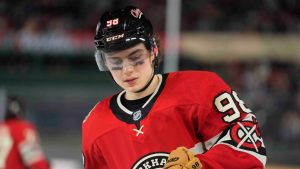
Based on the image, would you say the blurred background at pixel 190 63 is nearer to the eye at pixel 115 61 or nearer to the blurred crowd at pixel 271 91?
the blurred crowd at pixel 271 91

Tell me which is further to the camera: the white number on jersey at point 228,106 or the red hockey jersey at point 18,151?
the red hockey jersey at point 18,151

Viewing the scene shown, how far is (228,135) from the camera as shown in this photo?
1583 mm

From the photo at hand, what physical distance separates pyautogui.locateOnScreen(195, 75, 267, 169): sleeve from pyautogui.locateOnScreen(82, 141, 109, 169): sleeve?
0.91 feet

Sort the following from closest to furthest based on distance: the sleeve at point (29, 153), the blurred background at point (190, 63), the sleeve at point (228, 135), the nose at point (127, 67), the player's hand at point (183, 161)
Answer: the player's hand at point (183, 161) → the sleeve at point (228, 135) → the nose at point (127, 67) → the sleeve at point (29, 153) → the blurred background at point (190, 63)

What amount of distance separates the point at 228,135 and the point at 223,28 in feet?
13.5

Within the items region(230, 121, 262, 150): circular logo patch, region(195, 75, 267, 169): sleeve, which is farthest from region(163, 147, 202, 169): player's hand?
region(230, 121, 262, 150): circular logo patch

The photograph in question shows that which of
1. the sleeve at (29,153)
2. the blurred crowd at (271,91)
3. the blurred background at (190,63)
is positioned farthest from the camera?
the blurred background at (190,63)

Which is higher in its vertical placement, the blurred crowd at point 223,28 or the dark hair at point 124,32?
the dark hair at point 124,32

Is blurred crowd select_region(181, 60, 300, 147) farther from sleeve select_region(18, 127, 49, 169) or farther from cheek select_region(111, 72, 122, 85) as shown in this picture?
cheek select_region(111, 72, 122, 85)

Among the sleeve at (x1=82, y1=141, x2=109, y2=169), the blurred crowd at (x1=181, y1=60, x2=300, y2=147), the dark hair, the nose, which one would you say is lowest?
the blurred crowd at (x1=181, y1=60, x2=300, y2=147)

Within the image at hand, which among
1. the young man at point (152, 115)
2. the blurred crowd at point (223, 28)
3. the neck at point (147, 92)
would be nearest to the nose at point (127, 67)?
the young man at point (152, 115)

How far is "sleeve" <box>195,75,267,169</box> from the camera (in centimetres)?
154

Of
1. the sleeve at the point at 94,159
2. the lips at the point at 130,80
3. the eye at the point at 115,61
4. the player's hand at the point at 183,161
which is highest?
the eye at the point at 115,61

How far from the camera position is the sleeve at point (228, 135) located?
1.54 m
